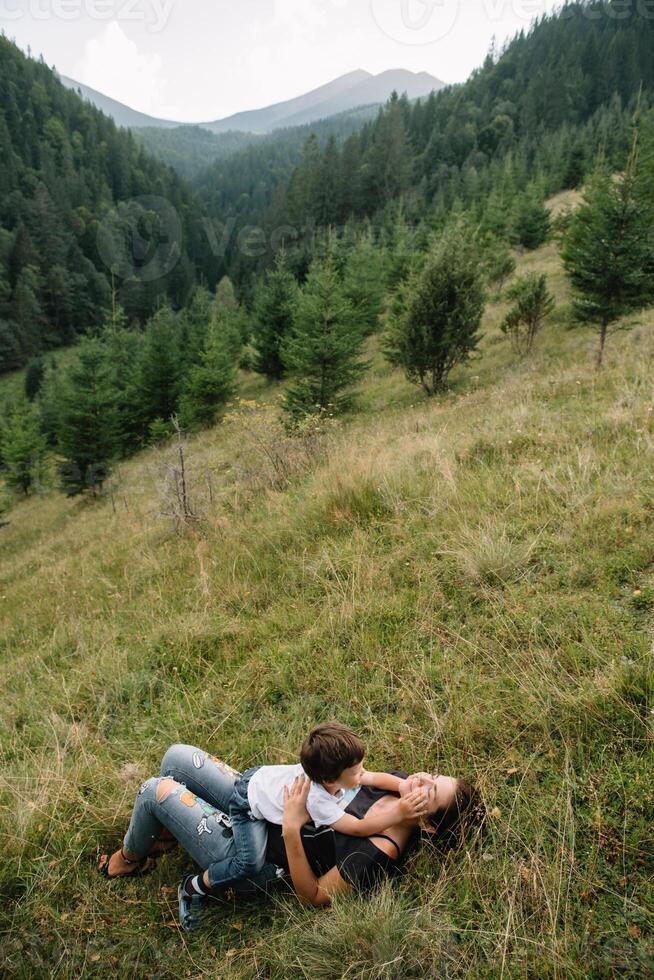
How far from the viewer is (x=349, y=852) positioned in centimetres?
203

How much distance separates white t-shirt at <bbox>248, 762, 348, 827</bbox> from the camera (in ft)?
6.93

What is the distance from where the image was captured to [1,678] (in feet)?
13.6

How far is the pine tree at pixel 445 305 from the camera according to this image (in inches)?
521

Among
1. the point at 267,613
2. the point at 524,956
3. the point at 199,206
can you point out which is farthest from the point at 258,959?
the point at 199,206

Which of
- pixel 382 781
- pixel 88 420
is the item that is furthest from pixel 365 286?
pixel 382 781

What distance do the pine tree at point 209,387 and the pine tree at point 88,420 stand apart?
3.41 metres

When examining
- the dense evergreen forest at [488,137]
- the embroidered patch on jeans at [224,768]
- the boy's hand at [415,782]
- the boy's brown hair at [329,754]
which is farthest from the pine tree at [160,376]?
the boy's hand at [415,782]

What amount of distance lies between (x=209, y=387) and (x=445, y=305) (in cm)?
1296

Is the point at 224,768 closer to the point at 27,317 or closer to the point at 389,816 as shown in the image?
the point at 389,816

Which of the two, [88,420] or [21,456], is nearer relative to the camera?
[88,420]

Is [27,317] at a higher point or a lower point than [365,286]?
higher

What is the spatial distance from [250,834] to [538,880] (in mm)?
1207

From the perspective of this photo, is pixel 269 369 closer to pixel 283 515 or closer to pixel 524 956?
pixel 283 515

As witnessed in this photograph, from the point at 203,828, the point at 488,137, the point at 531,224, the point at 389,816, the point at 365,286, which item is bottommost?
the point at 203,828
